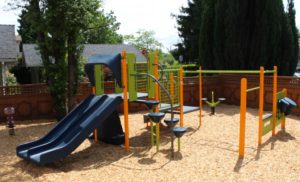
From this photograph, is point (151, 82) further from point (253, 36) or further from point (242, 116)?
point (253, 36)

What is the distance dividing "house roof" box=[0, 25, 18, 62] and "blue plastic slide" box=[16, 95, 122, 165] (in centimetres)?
785

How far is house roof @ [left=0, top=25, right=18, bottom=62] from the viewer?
12.6 m

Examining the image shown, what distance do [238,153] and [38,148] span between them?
3869 millimetres

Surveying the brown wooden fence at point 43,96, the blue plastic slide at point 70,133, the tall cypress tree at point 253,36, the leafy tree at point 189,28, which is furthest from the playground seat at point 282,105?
the leafy tree at point 189,28

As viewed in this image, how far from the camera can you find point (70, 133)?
5688 millimetres

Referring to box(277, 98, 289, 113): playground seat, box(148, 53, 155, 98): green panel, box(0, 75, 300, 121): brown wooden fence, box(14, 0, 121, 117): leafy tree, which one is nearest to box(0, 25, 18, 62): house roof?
box(0, 75, 300, 121): brown wooden fence

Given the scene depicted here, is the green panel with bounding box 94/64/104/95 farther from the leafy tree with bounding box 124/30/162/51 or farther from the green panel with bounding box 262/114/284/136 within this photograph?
the leafy tree with bounding box 124/30/162/51

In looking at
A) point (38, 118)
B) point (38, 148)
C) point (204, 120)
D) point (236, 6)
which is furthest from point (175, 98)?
point (236, 6)

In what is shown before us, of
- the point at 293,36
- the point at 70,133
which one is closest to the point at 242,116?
the point at 70,133

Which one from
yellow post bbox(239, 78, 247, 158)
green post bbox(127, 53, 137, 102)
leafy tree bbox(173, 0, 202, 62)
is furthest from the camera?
leafy tree bbox(173, 0, 202, 62)

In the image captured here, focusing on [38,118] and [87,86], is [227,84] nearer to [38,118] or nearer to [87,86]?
[87,86]

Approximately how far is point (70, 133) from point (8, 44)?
10404 mm

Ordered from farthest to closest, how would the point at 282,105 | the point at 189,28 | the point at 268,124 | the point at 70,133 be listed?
1. the point at 189,28
2. the point at 282,105
3. the point at 268,124
4. the point at 70,133

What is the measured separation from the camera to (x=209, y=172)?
4887 mm
